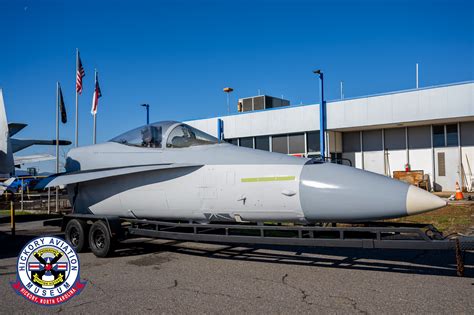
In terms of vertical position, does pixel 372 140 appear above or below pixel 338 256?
above

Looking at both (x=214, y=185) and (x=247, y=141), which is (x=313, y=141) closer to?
(x=247, y=141)

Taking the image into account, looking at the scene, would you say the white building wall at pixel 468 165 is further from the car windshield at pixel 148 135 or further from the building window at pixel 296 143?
the car windshield at pixel 148 135

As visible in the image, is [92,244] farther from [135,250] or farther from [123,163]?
[123,163]

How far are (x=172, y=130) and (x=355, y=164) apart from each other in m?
19.2

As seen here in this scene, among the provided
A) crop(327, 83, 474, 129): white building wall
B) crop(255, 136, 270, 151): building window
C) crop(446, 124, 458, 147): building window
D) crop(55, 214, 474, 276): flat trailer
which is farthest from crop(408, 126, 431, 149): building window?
crop(55, 214, 474, 276): flat trailer

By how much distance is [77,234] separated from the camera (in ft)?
28.8

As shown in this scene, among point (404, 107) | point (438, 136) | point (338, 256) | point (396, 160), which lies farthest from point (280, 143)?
point (338, 256)

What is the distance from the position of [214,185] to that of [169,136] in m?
1.52

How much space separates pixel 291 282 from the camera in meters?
5.98

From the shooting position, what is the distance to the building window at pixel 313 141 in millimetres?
23922

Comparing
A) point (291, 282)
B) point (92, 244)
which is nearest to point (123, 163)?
point (92, 244)

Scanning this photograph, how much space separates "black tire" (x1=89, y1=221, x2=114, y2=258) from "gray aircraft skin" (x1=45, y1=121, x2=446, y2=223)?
47 centimetres

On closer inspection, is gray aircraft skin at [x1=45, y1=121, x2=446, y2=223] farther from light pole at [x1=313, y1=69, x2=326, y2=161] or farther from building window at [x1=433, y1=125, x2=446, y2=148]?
building window at [x1=433, y1=125, x2=446, y2=148]

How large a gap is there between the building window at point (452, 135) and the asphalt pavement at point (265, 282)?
628 inches
